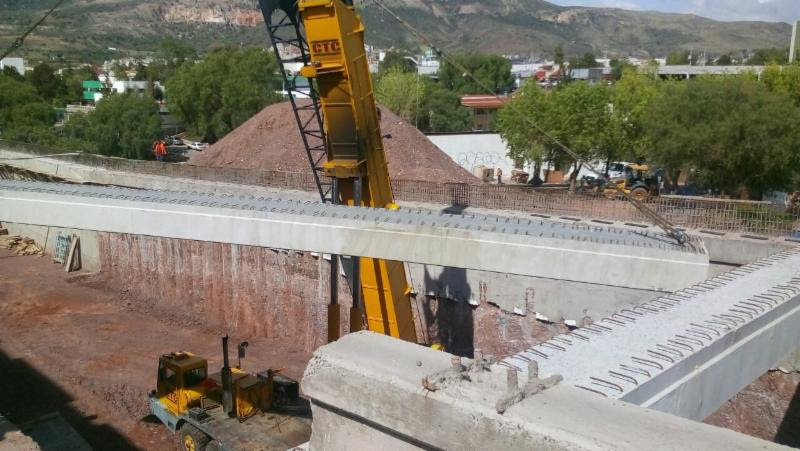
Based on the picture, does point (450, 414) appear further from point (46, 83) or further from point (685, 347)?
point (46, 83)

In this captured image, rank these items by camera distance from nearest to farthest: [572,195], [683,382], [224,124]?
1. [683,382]
2. [572,195]
3. [224,124]

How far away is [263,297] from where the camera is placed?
1911 centimetres

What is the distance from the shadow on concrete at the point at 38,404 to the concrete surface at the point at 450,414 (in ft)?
40.5

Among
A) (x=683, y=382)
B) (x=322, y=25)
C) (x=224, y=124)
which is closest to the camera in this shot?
(x=683, y=382)

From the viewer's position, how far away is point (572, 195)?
17828 millimetres

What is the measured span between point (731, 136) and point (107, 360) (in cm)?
2168

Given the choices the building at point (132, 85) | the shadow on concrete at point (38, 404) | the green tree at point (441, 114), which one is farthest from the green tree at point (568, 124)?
the building at point (132, 85)

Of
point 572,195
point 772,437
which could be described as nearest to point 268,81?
point 572,195

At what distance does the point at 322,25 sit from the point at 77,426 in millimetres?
11221

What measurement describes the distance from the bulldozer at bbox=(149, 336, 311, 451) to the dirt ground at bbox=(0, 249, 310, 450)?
1.95 meters

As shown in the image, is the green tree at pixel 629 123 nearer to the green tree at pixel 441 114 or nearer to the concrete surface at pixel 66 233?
the concrete surface at pixel 66 233

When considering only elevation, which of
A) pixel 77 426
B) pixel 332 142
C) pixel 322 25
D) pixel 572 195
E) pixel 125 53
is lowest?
pixel 77 426

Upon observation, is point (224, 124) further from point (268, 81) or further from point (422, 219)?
point (422, 219)

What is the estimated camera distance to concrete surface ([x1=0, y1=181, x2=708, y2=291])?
24.7ft
